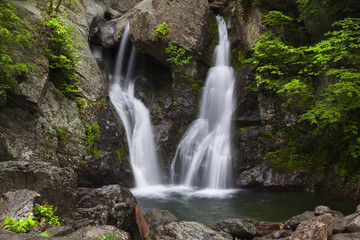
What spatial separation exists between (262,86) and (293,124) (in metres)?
2.17

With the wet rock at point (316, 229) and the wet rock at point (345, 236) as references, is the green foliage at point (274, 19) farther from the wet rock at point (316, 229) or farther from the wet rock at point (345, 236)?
the wet rock at point (345, 236)

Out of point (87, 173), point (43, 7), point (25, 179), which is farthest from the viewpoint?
point (43, 7)

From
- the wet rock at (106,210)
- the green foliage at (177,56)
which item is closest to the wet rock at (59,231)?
the wet rock at (106,210)

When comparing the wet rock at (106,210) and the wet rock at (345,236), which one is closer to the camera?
the wet rock at (345,236)

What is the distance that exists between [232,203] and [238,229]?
3203 millimetres

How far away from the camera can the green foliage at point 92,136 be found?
9461mm

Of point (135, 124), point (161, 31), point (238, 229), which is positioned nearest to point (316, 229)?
point (238, 229)

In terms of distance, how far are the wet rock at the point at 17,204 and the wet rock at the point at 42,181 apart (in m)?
0.62

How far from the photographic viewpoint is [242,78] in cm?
1263

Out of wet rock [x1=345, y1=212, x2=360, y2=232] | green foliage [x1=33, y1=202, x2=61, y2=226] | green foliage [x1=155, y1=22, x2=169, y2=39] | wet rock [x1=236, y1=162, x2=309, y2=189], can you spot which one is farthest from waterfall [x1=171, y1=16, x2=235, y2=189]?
green foliage [x1=33, y1=202, x2=61, y2=226]

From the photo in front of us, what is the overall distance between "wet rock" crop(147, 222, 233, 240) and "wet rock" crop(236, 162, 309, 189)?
608cm

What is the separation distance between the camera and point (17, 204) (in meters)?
4.14

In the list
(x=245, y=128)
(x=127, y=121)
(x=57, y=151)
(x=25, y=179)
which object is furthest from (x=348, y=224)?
(x=127, y=121)

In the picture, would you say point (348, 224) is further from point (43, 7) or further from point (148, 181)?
point (43, 7)
